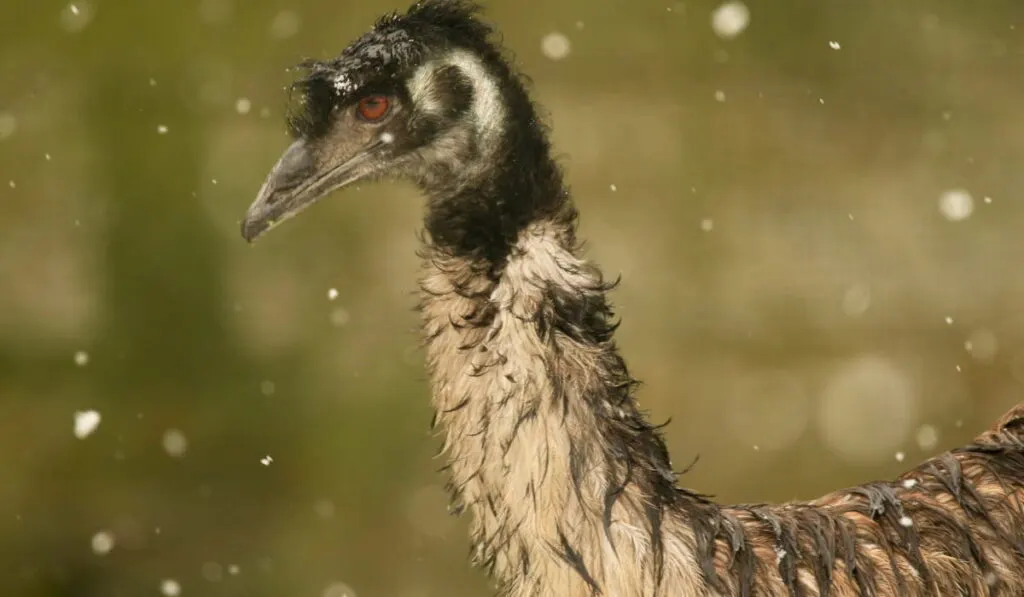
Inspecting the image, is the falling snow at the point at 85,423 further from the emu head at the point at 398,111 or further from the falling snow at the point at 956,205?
the falling snow at the point at 956,205

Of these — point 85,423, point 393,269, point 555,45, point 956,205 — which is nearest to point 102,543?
point 85,423

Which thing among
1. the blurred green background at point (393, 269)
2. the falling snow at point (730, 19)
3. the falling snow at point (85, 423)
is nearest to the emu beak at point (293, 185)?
the blurred green background at point (393, 269)

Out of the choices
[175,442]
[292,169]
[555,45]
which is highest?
[555,45]

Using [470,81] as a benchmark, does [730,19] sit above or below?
above

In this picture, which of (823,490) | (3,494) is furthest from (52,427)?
(823,490)

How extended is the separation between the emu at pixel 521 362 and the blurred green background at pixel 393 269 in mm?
2229

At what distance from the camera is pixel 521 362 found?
1890 millimetres

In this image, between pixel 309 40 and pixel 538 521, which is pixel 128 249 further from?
pixel 538 521

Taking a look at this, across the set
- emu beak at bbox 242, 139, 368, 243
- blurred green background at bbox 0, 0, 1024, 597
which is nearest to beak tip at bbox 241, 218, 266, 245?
emu beak at bbox 242, 139, 368, 243

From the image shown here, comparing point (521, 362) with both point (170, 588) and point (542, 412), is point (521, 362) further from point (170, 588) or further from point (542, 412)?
point (170, 588)

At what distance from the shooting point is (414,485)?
175 inches

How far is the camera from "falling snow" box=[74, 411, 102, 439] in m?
4.43

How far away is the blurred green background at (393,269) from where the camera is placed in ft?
14.2

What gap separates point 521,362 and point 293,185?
0.49 metres
